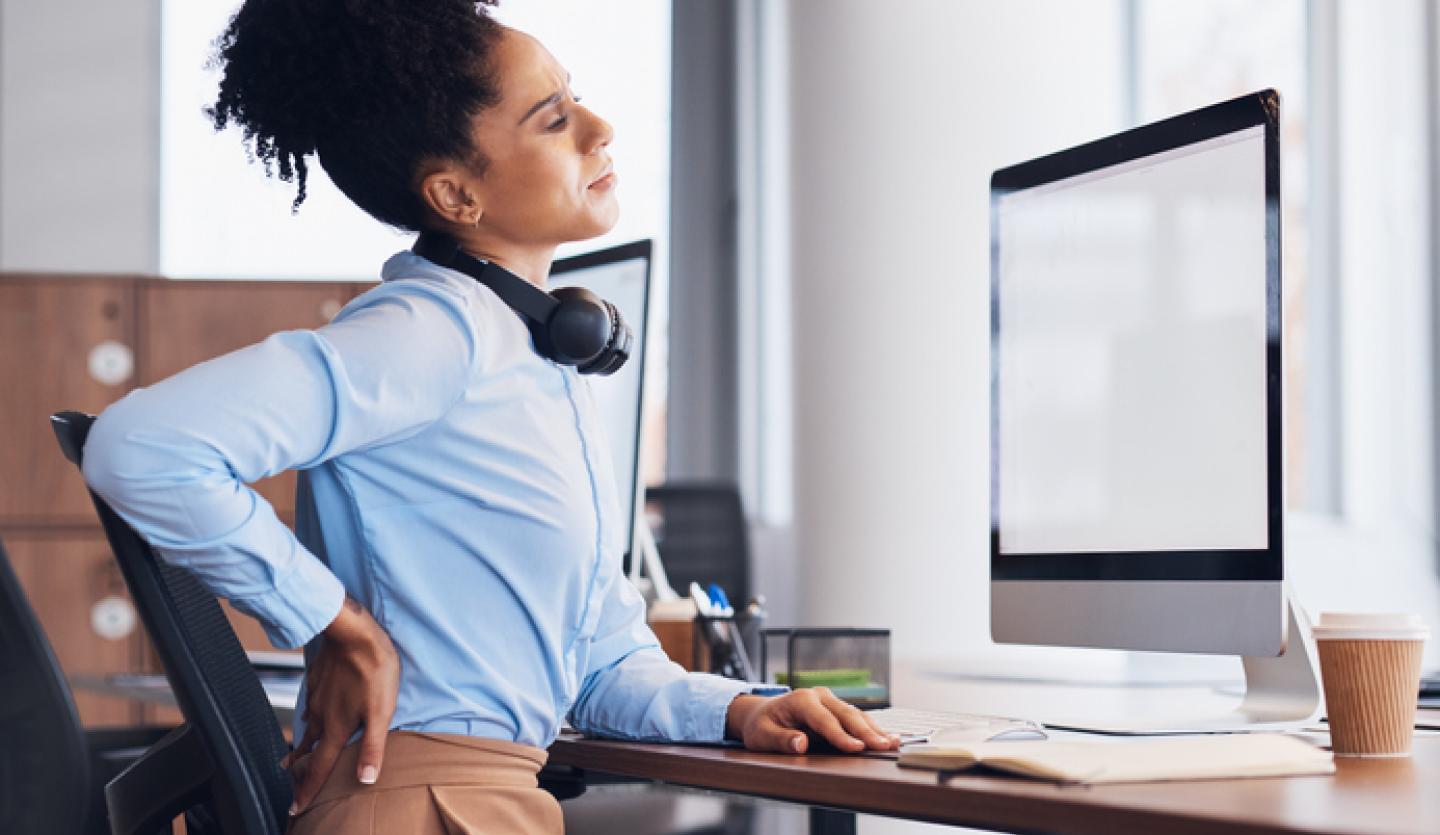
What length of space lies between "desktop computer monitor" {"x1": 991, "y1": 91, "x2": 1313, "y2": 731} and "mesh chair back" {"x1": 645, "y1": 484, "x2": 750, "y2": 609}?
2290mm

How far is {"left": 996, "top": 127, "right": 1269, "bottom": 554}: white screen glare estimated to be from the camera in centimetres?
135

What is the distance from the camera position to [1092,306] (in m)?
1.52

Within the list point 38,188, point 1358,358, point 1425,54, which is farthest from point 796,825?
point 38,188

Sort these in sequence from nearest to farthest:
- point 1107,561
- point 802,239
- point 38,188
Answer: point 1107,561 < point 802,239 < point 38,188

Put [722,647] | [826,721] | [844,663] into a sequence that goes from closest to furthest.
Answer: [826,721] → [844,663] → [722,647]

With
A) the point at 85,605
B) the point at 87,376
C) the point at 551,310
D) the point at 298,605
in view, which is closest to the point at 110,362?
the point at 87,376

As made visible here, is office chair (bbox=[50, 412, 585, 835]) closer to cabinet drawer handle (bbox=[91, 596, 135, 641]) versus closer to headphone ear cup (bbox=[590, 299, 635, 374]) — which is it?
headphone ear cup (bbox=[590, 299, 635, 374])

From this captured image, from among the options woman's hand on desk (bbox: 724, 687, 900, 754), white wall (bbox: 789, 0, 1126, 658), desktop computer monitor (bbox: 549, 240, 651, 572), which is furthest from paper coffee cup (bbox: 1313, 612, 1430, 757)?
white wall (bbox: 789, 0, 1126, 658)

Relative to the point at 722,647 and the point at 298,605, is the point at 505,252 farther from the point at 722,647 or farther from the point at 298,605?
the point at 722,647

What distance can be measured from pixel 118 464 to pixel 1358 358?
4133mm

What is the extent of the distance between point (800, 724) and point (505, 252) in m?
0.46

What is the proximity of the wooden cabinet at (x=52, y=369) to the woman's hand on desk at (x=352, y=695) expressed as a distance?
2.49 meters

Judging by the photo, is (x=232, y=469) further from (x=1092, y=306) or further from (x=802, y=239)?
(x=802, y=239)

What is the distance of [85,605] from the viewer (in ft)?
10.9
